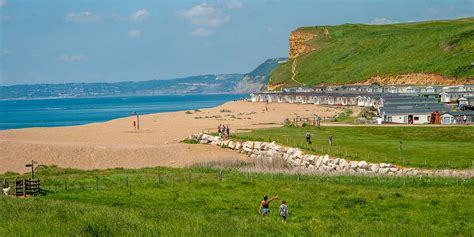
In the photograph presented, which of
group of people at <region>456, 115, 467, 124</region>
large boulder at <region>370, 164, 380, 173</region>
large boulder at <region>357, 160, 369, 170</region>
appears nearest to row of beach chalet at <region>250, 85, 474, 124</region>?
group of people at <region>456, 115, 467, 124</region>

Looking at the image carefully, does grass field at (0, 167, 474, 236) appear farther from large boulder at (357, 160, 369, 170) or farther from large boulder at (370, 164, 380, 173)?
large boulder at (357, 160, 369, 170)

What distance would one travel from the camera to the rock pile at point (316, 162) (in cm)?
4641

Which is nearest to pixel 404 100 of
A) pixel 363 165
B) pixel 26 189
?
pixel 363 165

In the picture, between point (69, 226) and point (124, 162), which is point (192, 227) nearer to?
point (69, 226)

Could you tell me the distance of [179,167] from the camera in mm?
55656

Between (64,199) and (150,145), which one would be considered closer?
(64,199)

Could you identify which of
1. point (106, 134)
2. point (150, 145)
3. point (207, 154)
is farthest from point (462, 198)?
point (106, 134)

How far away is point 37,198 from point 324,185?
15.9 meters

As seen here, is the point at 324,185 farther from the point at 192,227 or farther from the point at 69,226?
the point at 69,226

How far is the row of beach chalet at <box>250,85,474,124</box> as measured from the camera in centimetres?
8381

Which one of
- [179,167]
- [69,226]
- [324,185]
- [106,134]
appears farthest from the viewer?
[106,134]

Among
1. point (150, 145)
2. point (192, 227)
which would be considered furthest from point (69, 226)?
point (150, 145)

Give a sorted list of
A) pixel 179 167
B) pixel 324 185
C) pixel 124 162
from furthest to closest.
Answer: pixel 124 162 < pixel 179 167 < pixel 324 185

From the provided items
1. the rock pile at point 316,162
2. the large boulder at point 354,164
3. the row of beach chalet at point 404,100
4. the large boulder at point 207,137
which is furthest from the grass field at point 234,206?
the row of beach chalet at point 404,100
